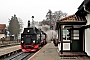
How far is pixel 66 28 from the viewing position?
19875 millimetres

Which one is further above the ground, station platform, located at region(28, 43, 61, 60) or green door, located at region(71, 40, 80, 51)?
green door, located at region(71, 40, 80, 51)

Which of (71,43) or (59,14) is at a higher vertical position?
(59,14)

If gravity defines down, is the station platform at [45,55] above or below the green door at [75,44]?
below

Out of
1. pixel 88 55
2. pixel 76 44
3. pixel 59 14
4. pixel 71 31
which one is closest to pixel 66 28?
pixel 71 31

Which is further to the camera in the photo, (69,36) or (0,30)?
(0,30)

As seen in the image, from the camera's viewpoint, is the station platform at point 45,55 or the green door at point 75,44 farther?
the green door at point 75,44

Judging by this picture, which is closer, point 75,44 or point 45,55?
point 75,44

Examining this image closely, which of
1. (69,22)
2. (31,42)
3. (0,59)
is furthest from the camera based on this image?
(31,42)

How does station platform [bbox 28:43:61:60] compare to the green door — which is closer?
station platform [bbox 28:43:61:60]

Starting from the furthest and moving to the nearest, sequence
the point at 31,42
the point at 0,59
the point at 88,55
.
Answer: the point at 31,42 < the point at 0,59 < the point at 88,55

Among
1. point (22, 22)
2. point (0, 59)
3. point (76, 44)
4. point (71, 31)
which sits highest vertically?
point (22, 22)

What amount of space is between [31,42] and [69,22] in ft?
30.9

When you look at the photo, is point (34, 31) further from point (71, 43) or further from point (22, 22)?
point (22, 22)

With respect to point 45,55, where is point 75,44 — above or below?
above
